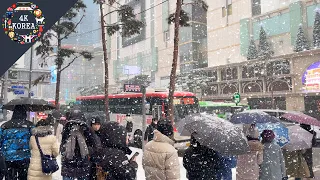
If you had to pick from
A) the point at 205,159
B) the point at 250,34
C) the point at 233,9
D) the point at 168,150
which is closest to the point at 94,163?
the point at 168,150

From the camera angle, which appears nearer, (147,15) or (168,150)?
(168,150)

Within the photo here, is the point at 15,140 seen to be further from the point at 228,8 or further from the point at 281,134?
the point at 228,8

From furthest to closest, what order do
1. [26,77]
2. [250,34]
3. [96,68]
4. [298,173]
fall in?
[96,68]
[250,34]
[26,77]
[298,173]

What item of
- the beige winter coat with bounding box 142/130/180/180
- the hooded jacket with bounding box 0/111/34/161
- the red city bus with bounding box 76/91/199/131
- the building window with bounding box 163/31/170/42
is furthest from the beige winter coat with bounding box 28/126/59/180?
the building window with bounding box 163/31/170/42

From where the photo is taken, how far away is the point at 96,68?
114m

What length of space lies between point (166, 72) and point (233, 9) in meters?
16.2

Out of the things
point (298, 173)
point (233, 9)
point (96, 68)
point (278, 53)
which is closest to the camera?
point (298, 173)

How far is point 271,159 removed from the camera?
5.15 meters

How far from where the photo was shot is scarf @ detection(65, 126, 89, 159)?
4.20 meters

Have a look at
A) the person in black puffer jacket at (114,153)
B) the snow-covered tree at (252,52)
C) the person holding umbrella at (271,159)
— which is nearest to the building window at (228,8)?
the snow-covered tree at (252,52)

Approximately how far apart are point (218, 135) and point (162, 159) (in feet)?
2.75

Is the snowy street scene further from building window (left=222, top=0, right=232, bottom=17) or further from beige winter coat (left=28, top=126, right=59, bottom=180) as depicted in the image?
building window (left=222, top=0, right=232, bottom=17)

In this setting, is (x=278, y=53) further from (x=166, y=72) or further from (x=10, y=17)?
(x=10, y=17)

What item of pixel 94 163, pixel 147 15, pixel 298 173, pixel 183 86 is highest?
pixel 147 15
